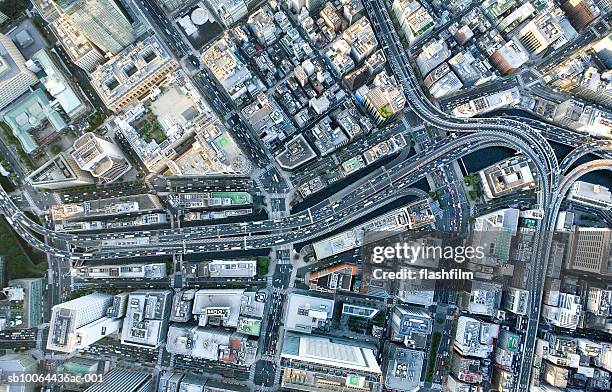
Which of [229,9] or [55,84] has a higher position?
[229,9]

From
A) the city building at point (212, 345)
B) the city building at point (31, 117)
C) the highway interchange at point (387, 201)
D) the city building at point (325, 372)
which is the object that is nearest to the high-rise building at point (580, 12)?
the highway interchange at point (387, 201)

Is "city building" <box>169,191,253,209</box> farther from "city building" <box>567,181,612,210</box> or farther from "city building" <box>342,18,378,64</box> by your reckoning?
"city building" <box>567,181,612,210</box>

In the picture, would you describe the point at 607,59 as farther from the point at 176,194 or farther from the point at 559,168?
the point at 176,194

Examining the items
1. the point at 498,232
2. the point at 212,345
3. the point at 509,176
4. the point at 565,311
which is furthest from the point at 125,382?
the point at 565,311

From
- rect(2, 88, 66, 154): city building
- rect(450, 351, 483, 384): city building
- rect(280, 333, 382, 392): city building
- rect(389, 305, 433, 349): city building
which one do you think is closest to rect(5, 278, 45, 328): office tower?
rect(2, 88, 66, 154): city building

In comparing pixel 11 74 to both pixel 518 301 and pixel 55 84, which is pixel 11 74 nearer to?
pixel 55 84

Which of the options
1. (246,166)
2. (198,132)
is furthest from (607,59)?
(198,132)
